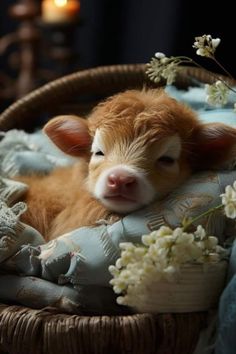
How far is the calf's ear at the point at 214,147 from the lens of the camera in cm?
95

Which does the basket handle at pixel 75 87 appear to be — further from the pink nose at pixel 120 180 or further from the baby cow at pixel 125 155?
the pink nose at pixel 120 180

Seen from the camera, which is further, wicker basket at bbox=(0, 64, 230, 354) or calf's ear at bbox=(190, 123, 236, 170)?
calf's ear at bbox=(190, 123, 236, 170)

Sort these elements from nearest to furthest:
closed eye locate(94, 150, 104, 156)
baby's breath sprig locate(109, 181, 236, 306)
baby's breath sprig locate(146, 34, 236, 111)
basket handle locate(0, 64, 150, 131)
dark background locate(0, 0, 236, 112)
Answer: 1. baby's breath sprig locate(109, 181, 236, 306)
2. baby's breath sprig locate(146, 34, 236, 111)
3. closed eye locate(94, 150, 104, 156)
4. basket handle locate(0, 64, 150, 131)
5. dark background locate(0, 0, 236, 112)

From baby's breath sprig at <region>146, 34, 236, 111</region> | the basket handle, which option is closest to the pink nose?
baby's breath sprig at <region>146, 34, 236, 111</region>

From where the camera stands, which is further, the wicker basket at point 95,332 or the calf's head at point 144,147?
the calf's head at point 144,147

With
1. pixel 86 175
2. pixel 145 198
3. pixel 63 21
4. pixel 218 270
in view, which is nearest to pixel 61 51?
pixel 63 21

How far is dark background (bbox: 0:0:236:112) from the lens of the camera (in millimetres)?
1758

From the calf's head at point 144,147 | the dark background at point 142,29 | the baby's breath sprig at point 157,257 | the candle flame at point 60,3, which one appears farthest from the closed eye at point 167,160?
the candle flame at point 60,3

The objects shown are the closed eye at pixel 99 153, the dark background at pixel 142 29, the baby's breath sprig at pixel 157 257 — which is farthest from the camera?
the dark background at pixel 142 29

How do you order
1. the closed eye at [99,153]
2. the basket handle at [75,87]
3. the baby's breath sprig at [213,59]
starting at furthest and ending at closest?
1. the basket handle at [75,87]
2. the closed eye at [99,153]
3. the baby's breath sprig at [213,59]

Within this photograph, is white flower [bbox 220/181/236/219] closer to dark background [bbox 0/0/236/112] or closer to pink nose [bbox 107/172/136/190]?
pink nose [bbox 107/172/136/190]

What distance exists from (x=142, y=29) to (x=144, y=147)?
1188 millimetres

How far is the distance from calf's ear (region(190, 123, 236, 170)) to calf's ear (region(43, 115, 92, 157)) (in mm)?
167

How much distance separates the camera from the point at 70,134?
1015mm
